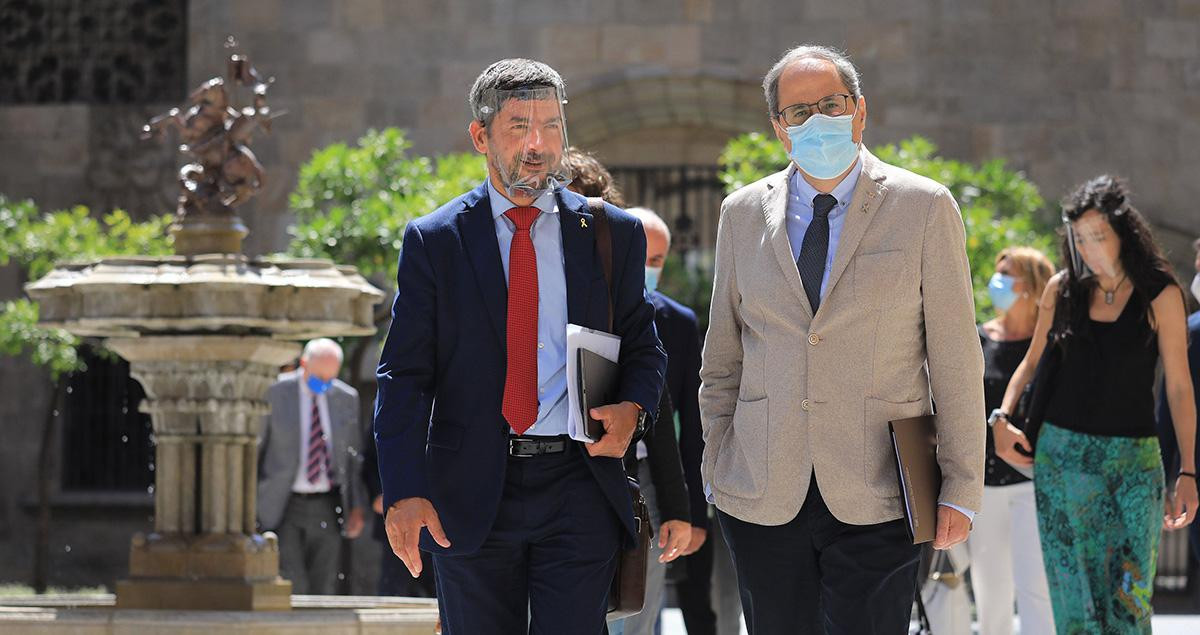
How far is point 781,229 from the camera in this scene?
4.81 metres

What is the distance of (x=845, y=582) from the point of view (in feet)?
15.0

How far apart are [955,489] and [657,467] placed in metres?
1.60

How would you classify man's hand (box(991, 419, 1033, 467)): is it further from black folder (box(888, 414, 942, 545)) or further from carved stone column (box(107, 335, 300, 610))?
carved stone column (box(107, 335, 300, 610))

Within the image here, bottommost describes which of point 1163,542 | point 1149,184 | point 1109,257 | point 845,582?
point 1163,542

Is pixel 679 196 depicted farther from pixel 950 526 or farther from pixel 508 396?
pixel 508 396

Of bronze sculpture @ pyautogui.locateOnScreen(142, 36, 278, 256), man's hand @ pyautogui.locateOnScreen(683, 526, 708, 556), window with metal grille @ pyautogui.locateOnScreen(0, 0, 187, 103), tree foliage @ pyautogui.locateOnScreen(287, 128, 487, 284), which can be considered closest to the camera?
man's hand @ pyautogui.locateOnScreen(683, 526, 708, 556)

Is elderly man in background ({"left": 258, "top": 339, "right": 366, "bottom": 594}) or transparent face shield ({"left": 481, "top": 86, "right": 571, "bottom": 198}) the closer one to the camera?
transparent face shield ({"left": 481, "top": 86, "right": 571, "bottom": 198})

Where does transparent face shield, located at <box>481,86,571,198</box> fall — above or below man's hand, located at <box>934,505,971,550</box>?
above

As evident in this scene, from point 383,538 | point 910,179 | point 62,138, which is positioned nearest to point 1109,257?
point 910,179

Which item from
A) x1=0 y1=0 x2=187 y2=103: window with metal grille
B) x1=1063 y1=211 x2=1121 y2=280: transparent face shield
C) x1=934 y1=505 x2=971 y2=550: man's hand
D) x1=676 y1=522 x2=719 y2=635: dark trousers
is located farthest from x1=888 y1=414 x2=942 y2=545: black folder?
x1=0 y1=0 x2=187 y2=103: window with metal grille

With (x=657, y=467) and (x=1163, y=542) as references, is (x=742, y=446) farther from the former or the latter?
(x=1163, y=542)

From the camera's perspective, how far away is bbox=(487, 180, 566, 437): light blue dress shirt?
441 cm

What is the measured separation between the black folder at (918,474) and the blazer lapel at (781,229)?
37 centimetres

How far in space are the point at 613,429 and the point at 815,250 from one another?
0.77m
